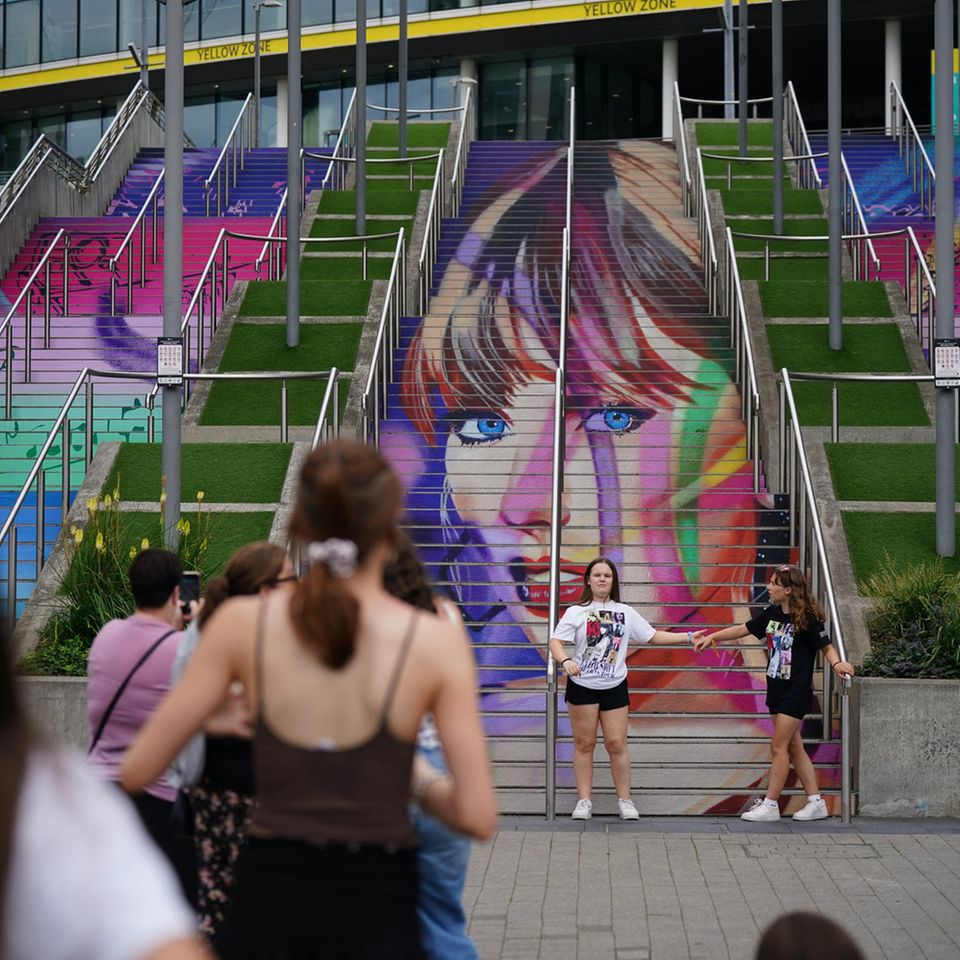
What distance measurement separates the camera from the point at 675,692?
12.0 meters

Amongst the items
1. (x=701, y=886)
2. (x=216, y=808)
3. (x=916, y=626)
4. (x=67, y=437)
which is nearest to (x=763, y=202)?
(x=67, y=437)

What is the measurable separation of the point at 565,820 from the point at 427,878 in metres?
6.28

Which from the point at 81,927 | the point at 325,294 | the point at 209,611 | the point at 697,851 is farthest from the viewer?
the point at 325,294

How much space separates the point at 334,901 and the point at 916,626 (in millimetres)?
8396

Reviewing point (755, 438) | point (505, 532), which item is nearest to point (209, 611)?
point (505, 532)

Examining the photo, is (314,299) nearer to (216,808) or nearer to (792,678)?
(792,678)

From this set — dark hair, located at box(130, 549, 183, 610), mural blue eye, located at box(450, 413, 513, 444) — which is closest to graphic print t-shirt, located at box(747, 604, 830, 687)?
dark hair, located at box(130, 549, 183, 610)

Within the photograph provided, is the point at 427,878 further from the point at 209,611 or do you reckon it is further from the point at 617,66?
the point at 617,66

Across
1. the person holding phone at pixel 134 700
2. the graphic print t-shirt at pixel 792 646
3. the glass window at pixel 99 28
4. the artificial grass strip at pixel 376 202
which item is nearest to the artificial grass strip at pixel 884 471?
the graphic print t-shirt at pixel 792 646

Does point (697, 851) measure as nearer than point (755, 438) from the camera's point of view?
Yes

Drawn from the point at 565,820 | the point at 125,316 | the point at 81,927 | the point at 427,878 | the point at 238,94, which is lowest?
the point at 565,820

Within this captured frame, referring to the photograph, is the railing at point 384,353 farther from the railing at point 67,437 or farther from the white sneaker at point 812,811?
the white sneaker at point 812,811

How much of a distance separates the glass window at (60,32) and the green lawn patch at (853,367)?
1425 inches

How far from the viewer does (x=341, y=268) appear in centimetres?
2262
